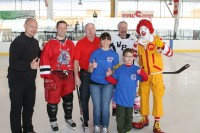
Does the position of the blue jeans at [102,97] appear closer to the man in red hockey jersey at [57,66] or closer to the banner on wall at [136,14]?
the man in red hockey jersey at [57,66]

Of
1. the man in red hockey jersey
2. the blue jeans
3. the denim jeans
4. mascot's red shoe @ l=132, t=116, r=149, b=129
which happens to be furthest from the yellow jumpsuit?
the man in red hockey jersey

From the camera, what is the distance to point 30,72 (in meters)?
2.51

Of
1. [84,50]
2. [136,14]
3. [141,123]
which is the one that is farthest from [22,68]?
[136,14]

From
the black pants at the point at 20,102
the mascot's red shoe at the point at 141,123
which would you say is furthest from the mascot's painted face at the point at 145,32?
the black pants at the point at 20,102

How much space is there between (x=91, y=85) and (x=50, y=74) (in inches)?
16.5

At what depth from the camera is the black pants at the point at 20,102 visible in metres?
2.46

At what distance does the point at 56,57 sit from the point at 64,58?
0.27ft

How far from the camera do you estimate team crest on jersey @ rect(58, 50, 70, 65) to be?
8.93ft

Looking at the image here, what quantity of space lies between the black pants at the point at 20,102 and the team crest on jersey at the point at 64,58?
0.34 metres

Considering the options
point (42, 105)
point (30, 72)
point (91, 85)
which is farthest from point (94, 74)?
point (42, 105)

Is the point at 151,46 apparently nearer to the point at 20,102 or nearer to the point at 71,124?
the point at 71,124

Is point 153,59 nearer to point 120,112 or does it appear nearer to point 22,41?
point 120,112

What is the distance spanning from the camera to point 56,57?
2711mm

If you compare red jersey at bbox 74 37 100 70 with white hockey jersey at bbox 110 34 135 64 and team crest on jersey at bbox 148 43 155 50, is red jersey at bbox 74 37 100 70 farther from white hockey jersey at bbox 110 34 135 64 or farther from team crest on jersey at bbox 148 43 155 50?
team crest on jersey at bbox 148 43 155 50
